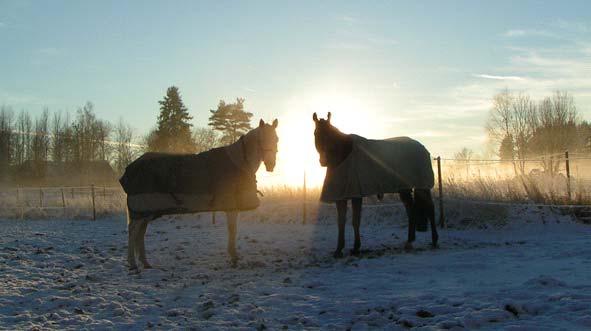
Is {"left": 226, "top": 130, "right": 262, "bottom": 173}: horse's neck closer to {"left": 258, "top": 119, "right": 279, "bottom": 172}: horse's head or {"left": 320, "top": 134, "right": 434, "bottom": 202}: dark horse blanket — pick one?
{"left": 258, "top": 119, "right": 279, "bottom": 172}: horse's head

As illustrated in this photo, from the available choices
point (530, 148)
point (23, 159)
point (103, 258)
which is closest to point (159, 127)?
point (23, 159)

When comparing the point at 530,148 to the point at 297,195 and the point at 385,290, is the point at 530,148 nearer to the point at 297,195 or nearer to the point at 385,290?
the point at 297,195

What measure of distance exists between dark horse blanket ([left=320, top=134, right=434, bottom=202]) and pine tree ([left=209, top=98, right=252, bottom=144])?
34457mm

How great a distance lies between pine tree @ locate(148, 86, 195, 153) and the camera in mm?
44094

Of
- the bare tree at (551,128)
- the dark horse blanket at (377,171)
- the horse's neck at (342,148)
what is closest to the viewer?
the dark horse blanket at (377,171)

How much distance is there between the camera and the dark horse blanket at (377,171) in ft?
25.9

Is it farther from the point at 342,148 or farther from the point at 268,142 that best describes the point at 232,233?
the point at 342,148


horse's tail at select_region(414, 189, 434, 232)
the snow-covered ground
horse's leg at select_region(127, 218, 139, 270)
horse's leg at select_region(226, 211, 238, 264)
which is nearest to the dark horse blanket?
horse's tail at select_region(414, 189, 434, 232)

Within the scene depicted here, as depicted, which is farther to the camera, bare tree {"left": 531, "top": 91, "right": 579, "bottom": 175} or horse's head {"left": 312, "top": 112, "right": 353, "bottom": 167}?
Result: bare tree {"left": 531, "top": 91, "right": 579, "bottom": 175}

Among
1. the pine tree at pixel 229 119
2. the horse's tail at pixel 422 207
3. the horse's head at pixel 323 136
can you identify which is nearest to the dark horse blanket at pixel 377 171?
the horse's tail at pixel 422 207

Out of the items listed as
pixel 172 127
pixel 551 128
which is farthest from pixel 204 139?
Result: pixel 551 128

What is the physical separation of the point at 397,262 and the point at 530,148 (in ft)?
127

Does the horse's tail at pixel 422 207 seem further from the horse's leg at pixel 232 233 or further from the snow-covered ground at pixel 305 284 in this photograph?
the horse's leg at pixel 232 233

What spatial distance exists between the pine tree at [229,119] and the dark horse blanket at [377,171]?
34.5m
